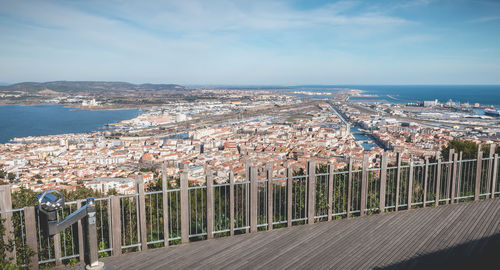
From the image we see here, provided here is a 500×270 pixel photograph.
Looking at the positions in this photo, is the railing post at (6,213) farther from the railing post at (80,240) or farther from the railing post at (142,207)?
the railing post at (142,207)

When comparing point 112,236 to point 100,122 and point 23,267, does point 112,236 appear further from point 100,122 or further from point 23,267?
point 100,122

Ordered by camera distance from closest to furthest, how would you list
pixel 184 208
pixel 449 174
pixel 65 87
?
1. pixel 184 208
2. pixel 449 174
3. pixel 65 87

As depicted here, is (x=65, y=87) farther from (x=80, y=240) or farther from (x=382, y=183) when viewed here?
(x=382, y=183)

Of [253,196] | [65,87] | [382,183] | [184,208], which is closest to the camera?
[184,208]

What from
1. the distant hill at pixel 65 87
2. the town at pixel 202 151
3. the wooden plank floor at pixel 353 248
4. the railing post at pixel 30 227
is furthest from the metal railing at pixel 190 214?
the distant hill at pixel 65 87

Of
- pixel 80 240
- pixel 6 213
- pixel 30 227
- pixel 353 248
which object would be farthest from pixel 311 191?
pixel 6 213

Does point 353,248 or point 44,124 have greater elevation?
point 353,248

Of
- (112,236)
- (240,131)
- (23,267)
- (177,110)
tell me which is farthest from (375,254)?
(177,110)

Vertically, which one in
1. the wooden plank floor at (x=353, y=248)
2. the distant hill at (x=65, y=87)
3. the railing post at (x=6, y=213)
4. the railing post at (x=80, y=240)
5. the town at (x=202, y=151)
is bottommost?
the town at (x=202, y=151)

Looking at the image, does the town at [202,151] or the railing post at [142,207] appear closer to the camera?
the railing post at [142,207]
